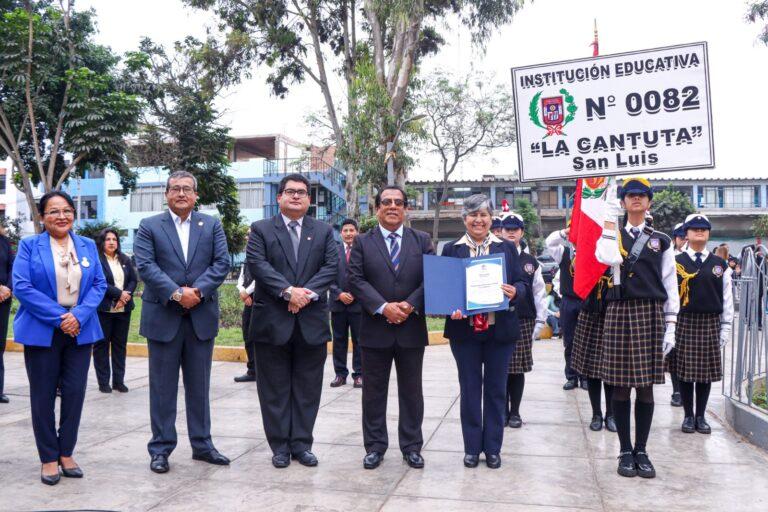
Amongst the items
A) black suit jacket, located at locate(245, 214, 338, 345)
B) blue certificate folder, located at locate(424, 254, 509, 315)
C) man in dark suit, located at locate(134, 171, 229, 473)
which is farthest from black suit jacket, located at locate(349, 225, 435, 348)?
man in dark suit, located at locate(134, 171, 229, 473)

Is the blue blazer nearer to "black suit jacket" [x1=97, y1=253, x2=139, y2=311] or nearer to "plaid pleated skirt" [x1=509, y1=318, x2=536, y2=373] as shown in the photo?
"black suit jacket" [x1=97, y1=253, x2=139, y2=311]

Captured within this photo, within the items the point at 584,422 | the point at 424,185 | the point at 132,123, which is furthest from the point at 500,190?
the point at 584,422

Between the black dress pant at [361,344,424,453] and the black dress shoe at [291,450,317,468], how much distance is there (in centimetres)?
37

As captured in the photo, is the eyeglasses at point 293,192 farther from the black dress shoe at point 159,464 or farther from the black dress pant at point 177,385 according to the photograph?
the black dress shoe at point 159,464

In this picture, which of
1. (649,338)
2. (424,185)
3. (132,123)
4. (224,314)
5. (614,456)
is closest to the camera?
(649,338)

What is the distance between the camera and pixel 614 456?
5.21 m

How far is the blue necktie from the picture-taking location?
5055mm

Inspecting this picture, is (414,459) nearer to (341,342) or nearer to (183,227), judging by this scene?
(183,227)

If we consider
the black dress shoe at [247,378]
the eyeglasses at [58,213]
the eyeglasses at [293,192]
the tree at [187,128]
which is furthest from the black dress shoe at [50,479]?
the tree at [187,128]

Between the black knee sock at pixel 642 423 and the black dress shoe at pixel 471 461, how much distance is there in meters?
1.05

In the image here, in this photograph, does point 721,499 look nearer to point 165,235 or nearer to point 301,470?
point 301,470

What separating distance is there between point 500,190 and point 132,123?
105ft

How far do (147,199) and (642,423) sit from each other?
135ft

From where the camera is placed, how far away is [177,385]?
5.02 metres
